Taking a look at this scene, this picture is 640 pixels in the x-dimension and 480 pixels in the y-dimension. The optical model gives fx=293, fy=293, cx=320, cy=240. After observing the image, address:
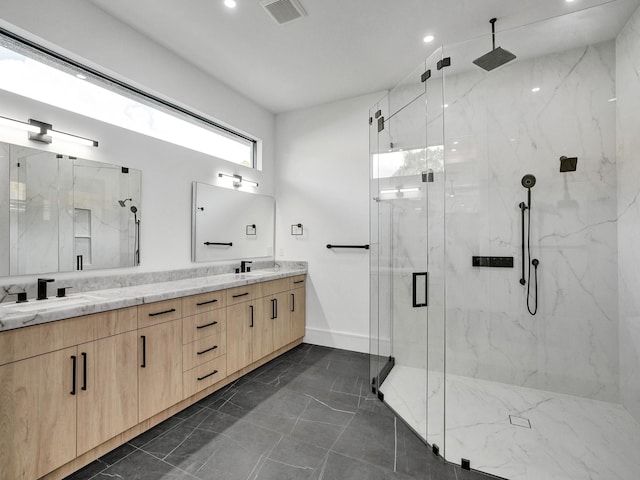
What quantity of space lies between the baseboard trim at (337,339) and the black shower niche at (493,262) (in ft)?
4.91

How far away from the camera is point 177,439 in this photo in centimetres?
189

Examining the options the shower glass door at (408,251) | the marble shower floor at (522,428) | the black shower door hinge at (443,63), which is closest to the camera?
the marble shower floor at (522,428)

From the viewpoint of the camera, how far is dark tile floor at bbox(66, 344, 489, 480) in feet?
5.31

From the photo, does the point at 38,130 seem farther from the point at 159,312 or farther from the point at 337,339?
the point at 337,339

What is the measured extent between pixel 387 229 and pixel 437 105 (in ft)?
3.75

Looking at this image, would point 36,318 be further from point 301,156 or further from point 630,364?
point 630,364

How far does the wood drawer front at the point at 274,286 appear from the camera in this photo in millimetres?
3029

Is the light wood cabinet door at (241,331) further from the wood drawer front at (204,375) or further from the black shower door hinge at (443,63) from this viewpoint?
the black shower door hinge at (443,63)

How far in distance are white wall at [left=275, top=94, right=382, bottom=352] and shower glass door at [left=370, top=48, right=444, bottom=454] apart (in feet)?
1.51

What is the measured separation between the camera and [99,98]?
2.27 metres

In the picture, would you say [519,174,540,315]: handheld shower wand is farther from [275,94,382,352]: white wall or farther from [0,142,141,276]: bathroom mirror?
[0,142,141,276]: bathroom mirror

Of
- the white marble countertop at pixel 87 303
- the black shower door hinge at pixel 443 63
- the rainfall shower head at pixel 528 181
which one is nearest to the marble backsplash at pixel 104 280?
the white marble countertop at pixel 87 303

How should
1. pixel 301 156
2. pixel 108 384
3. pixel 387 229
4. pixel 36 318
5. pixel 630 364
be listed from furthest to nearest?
1. pixel 301 156
2. pixel 387 229
3. pixel 630 364
4. pixel 108 384
5. pixel 36 318

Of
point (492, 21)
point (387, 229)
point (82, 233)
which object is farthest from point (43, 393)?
point (492, 21)
